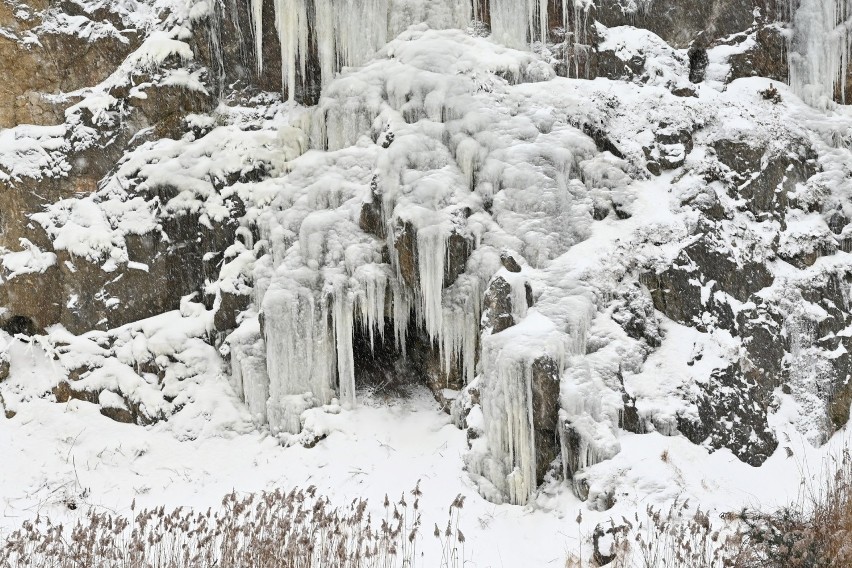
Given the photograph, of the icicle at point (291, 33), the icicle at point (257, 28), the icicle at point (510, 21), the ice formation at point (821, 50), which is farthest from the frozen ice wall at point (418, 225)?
the ice formation at point (821, 50)

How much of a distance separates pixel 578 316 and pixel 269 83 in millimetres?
6566

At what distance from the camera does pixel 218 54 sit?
39.3 ft

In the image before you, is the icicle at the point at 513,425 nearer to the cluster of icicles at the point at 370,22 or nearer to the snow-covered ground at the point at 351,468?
the snow-covered ground at the point at 351,468

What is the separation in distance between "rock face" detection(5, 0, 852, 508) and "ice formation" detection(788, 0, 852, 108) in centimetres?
5

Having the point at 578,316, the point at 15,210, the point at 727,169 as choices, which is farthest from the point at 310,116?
the point at 727,169

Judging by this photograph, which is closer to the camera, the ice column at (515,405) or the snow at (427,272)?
the ice column at (515,405)

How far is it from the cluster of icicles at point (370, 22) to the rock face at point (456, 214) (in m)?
0.04

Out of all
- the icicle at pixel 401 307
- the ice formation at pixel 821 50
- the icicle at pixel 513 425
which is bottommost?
the icicle at pixel 513 425

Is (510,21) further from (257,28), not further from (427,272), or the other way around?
(427,272)

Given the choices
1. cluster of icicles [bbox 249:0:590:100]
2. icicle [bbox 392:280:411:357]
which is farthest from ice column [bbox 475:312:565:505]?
cluster of icicles [bbox 249:0:590:100]

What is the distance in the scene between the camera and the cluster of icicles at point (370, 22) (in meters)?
11.7

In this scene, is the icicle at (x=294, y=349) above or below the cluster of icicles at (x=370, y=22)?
below

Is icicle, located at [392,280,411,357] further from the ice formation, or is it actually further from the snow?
the ice formation

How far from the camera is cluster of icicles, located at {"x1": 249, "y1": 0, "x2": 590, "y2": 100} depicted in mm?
11680
